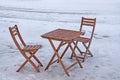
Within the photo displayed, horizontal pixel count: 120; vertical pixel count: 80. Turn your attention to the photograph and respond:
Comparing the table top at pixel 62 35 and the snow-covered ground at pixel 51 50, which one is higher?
the table top at pixel 62 35

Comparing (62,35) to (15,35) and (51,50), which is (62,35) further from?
(51,50)

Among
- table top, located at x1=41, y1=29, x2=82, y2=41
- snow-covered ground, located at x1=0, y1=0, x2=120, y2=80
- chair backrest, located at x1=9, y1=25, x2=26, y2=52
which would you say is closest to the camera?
table top, located at x1=41, y1=29, x2=82, y2=41

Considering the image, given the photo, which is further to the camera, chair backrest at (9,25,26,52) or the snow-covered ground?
the snow-covered ground

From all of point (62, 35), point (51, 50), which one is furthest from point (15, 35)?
point (51, 50)

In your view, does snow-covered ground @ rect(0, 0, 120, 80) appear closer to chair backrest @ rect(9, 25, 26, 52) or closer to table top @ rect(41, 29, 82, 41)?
chair backrest @ rect(9, 25, 26, 52)

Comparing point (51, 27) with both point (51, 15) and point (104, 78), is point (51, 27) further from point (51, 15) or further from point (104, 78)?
point (104, 78)

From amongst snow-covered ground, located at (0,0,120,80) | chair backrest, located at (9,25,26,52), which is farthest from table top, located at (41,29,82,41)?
snow-covered ground, located at (0,0,120,80)

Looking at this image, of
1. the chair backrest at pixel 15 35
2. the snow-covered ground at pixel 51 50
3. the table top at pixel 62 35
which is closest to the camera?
the table top at pixel 62 35

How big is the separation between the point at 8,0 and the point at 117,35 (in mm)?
14751

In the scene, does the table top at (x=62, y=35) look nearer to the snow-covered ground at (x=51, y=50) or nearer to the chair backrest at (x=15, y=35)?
the chair backrest at (x=15, y=35)

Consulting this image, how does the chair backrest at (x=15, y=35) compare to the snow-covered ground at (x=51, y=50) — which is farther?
the snow-covered ground at (x=51, y=50)

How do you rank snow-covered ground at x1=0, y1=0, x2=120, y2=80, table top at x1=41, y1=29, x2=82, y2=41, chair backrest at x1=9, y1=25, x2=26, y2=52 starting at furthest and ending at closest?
snow-covered ground at x1=0, y1=0, x2=120, y2=80
chair backrest at x1=9, y1=25, x2=26, y2=52
table top at x1=41, y1=29, x2=82, y2=41

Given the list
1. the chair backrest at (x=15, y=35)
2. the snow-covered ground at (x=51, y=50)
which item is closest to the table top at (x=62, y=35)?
the chair backrest at (x=15, y=35)

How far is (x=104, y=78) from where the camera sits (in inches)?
227
